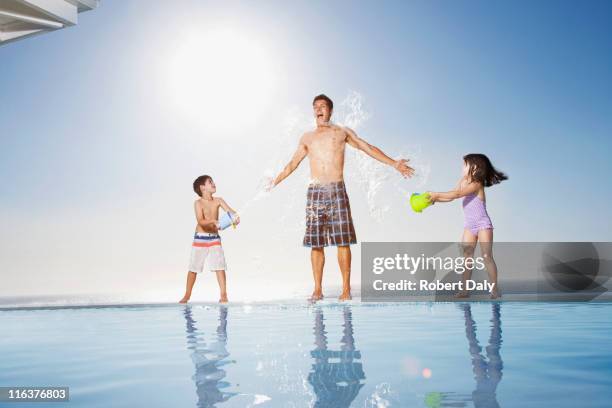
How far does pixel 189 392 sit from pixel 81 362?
4.71ft

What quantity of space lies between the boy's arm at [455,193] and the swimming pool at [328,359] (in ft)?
6.21

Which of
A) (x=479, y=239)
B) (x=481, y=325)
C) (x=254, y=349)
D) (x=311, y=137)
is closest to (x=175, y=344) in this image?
(x=254, y=349)

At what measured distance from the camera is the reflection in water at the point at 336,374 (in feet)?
7.71

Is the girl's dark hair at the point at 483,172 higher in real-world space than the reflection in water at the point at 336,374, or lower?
higher

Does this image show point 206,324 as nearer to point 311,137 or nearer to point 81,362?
point 81,362

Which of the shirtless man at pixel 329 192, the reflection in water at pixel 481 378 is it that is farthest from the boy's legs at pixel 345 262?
the reflection in water at pixel 481 378

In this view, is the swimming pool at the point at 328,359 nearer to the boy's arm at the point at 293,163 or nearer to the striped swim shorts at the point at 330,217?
the striped swim shorts at the point at 330,217

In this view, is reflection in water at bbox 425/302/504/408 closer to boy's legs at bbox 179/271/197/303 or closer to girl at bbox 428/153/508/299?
girl at bbox 428/153/508/299

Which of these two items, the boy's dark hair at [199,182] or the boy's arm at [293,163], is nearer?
the boy's arm at [293,163]

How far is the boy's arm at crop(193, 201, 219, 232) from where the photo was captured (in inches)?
368

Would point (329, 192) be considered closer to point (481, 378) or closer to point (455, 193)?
point (455, 193)

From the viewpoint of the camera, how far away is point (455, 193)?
8.02 metres

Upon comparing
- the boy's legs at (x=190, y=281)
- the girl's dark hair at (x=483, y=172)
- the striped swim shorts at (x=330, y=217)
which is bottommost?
the boy's legs at (x=190, y=281)

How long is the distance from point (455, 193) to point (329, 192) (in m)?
1.89
